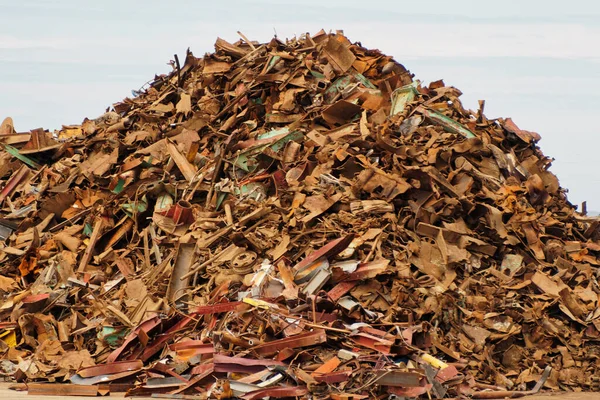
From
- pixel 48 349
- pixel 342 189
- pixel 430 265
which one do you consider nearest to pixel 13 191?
pixel 48 349

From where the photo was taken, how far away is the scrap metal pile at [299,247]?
10852 millimetres

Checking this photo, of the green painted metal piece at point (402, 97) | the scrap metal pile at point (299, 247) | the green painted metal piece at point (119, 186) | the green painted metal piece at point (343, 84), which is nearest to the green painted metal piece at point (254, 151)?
the scrap metal pile at point (299, 247)

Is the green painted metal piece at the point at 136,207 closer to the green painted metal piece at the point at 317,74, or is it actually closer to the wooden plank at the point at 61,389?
the green painted metal piece at the point at 317,74

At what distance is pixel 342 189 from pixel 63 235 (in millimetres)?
4488

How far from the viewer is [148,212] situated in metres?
14.3

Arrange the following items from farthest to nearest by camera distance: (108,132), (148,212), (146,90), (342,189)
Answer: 1. (146,90)
2. (108,132)
3. (148,212)
4. (342,189)

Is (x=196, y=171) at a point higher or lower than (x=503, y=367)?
higher

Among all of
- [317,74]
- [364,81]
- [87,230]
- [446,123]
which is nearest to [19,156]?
[87,230]

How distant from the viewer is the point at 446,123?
14727mm

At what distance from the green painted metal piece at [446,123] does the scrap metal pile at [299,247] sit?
0.03 meters

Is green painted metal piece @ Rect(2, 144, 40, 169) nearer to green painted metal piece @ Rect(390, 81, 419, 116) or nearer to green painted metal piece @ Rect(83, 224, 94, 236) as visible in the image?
green painted metal piece @ Rect(83, 224, 94, 236)

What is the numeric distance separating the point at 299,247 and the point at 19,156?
740 cm

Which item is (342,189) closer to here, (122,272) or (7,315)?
(122,272)

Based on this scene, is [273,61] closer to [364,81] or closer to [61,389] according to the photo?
[364,81]
